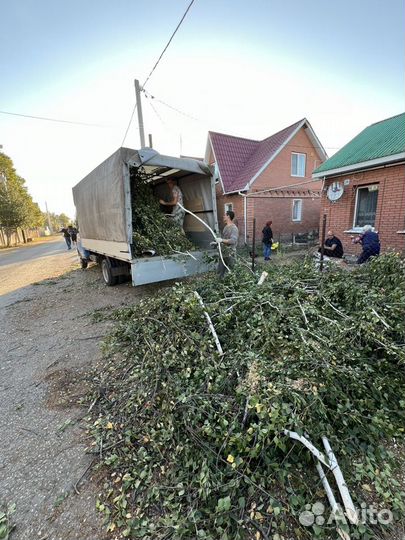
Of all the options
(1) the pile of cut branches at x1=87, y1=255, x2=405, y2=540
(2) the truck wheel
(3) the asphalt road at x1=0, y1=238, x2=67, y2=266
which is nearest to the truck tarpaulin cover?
(2) the truck wheel

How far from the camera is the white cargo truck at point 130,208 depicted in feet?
14.8

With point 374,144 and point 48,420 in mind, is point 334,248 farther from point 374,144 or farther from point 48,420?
point 48,420

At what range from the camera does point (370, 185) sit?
784cm

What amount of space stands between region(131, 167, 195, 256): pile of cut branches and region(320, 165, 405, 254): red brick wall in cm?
589

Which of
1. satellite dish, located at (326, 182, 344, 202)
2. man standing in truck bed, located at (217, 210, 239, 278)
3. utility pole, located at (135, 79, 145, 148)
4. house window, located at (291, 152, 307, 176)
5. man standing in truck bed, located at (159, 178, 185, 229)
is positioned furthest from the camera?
house window, located at (291, 152, 307, 176)

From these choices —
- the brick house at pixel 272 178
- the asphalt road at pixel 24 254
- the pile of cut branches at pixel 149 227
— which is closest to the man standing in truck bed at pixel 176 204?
the pile of cut branches at pixel 149 227

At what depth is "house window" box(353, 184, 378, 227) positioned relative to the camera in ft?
25.7

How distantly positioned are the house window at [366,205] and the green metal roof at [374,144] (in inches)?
37.9

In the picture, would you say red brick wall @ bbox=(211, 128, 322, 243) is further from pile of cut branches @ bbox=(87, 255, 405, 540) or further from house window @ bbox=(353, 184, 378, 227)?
pile of cut branches @ bbox=(87, 255, 405, 540)

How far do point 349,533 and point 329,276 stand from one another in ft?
9.26

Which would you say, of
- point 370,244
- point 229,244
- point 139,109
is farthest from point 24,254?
point 370,244

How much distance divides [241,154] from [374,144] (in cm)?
925

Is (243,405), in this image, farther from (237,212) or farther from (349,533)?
(237,212)

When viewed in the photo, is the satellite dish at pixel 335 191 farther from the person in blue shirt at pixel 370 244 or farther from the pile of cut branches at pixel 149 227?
→ the pile of cut branches at pixel 149 227
